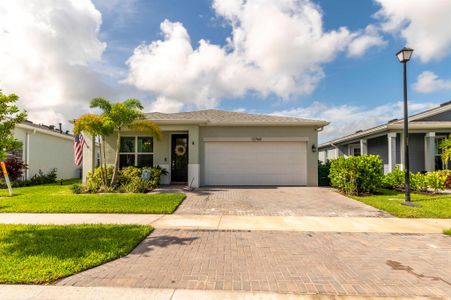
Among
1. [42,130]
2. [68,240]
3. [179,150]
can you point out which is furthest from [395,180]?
[42,130]

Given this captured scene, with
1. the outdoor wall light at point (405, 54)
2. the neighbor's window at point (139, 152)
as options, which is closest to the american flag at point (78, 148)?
the neighbor's window at point (139, 152)

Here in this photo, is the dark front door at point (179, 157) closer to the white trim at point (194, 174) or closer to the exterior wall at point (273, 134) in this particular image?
the exterior wall at point (273, 134)

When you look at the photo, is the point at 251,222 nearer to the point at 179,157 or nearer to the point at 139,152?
the point at 179,157

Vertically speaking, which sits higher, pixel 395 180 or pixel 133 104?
pixel 133 104

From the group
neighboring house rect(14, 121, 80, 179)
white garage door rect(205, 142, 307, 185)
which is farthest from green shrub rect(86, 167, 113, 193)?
neighboring house rect(14, 121, 80, 179)

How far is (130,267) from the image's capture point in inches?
151

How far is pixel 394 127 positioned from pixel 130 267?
14.9m

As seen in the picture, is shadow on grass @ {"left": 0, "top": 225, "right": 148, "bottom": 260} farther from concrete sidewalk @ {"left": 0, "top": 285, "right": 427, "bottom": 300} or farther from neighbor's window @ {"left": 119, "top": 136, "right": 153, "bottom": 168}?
neighbor's window @ {"left": 119, "top": 136, "right": 153, "bottom": 168}

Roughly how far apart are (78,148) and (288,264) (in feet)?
39.3

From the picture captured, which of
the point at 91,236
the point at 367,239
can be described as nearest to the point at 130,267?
the point at 91,236

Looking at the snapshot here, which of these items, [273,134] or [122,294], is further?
[273,134]

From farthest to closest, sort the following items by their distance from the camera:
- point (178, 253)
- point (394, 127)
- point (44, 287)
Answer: point (394, 127) → point (178, 253) → point (44, 287)

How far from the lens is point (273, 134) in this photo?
1371 centimetres

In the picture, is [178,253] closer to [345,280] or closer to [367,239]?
[345,280]
